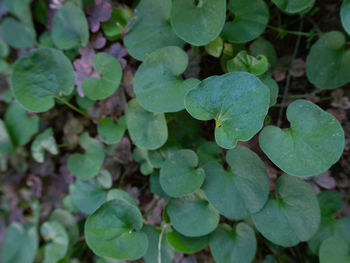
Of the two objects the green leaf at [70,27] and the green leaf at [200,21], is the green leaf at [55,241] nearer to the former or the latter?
the green leaf at [70,27]

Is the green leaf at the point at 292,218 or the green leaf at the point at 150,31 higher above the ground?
the green leaf at the point at 150,31

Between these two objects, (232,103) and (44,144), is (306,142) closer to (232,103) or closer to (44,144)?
(232,103)

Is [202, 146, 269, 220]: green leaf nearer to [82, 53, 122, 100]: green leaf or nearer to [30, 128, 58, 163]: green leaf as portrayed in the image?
[82, 53, 122, 100]: green leaf

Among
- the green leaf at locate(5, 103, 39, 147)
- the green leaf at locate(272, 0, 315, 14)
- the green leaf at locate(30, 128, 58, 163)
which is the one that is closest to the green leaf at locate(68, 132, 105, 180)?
the green leaf at locate(30, 128, 58, 163)

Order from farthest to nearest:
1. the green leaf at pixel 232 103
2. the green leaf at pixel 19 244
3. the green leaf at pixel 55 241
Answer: the green leaf at pixel 19 244
the green leaf at pixel 55 241
the green leaf at pixel 232 103

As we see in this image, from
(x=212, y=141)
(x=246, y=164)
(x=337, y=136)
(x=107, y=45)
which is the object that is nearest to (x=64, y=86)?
(x=107, y=45)

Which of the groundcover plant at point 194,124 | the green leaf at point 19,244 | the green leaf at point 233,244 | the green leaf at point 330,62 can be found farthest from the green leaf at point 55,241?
the green leaf at point 330,62
